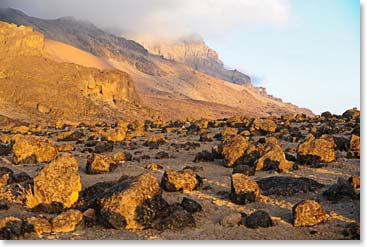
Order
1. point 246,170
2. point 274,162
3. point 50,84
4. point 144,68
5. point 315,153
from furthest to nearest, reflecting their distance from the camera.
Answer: point 144,68 < point 50,84 < point 315,153 < point 274,162 < point 246,170

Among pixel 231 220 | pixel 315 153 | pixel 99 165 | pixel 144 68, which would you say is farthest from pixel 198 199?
pixel 144 68

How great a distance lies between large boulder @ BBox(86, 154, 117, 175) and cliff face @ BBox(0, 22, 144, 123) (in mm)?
46781

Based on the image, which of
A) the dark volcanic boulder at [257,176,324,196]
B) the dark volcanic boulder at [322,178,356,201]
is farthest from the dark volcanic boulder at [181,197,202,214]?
the dark volcanic boulder at [322,178,356,201]

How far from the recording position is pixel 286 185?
10.0m

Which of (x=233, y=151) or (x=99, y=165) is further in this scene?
(x=233, y=151)

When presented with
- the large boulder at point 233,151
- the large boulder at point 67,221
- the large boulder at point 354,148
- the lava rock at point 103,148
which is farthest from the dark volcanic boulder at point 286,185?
the lava rock at point 103,148

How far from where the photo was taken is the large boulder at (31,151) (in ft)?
50.8

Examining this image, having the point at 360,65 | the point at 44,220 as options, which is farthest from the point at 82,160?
the point at 360,65

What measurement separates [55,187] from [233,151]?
6821 mm

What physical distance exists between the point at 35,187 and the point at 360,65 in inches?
275

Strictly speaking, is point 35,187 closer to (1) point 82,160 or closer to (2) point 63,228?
(2) point 63,228

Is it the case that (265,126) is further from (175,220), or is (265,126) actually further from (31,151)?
(175,220)

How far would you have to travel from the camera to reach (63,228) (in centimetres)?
755

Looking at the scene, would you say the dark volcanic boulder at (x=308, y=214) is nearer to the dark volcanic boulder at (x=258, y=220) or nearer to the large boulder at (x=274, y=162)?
the dark volcanic boulder at (x=258, y=220)
